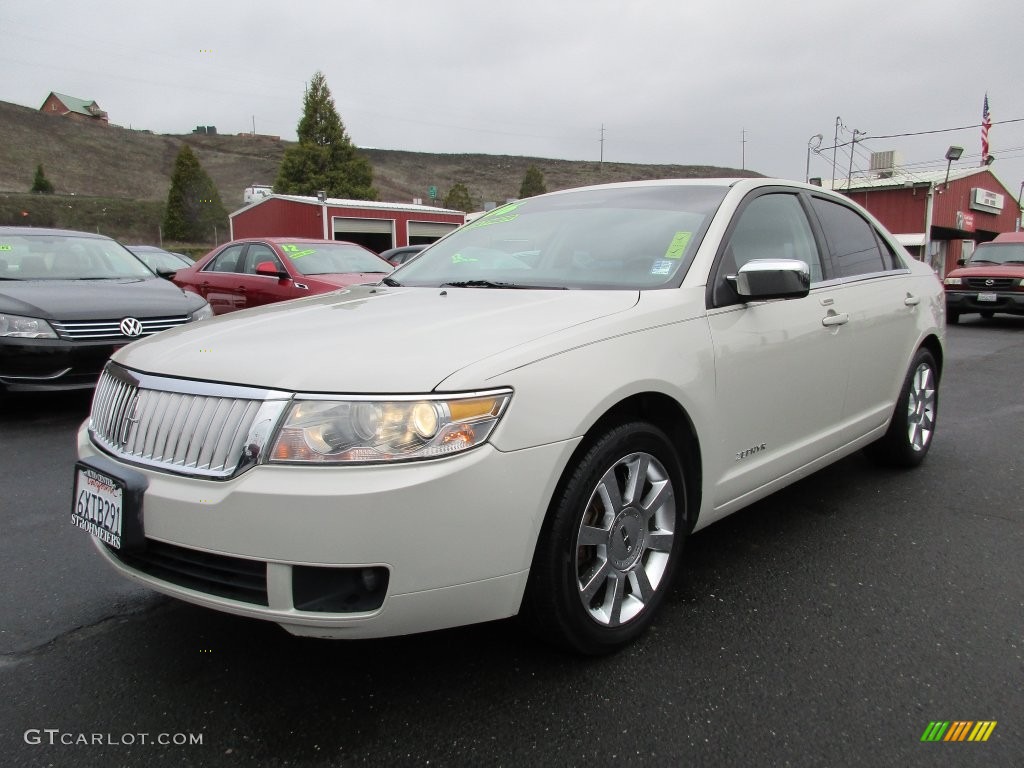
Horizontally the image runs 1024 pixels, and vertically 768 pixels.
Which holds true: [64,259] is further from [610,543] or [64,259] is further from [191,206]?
[191,206]

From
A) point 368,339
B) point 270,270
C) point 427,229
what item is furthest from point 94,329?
point 427,229

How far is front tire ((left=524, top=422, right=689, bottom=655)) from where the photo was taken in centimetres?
212

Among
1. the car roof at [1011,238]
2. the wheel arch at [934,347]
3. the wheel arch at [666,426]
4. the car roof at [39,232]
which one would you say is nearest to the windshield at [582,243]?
the wheel arch at [666,426]

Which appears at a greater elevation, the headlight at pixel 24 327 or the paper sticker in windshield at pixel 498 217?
the paper sticker in windshield at pixel 498 217

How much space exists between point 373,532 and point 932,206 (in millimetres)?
37711

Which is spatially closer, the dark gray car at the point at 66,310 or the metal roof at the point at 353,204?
the dark gray car at the point at 66,310

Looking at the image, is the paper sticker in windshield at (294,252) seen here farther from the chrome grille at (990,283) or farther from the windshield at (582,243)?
the chrome grille at (990,283)

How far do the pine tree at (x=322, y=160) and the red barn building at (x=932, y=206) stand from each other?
95.0 ft

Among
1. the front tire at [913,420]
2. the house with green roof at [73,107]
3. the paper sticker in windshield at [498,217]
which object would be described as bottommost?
the front tire at [913,420]

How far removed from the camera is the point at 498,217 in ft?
12.3

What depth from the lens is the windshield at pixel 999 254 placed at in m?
14.4

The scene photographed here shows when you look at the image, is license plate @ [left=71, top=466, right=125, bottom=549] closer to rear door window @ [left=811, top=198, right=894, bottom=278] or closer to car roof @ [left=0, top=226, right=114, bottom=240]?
rear door window @ [left=811, top=198, right=894, bottom=278]

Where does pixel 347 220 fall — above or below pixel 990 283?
above

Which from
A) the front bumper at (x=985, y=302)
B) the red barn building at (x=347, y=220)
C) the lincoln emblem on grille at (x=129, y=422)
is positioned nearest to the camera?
the lincoln emblem on grille at (x=129, y=422)
